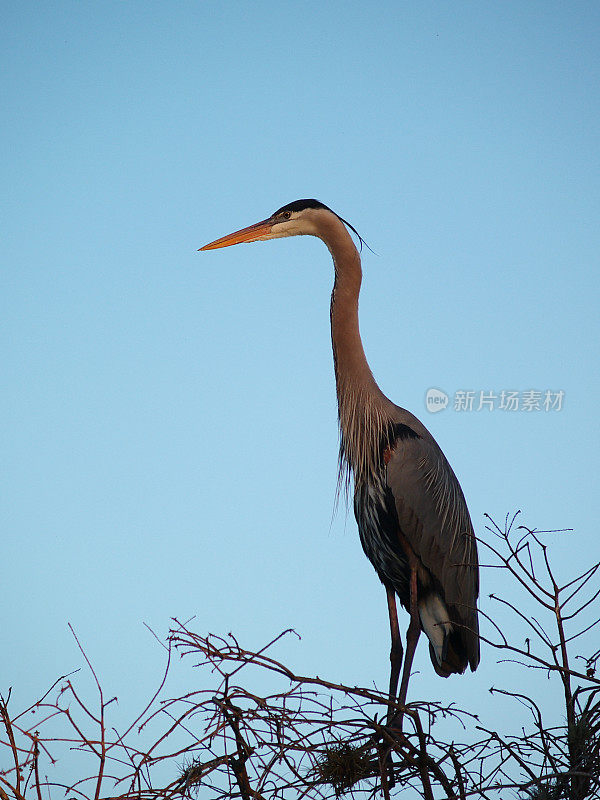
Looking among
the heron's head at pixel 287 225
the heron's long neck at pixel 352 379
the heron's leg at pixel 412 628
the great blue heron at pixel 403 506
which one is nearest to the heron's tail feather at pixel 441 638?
the great blue heron at pixel 403 506

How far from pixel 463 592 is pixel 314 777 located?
1557mm

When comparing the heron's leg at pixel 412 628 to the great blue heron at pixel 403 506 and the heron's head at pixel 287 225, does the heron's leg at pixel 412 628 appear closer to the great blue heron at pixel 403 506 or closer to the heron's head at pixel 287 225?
the great blue heron at pixel 403 506

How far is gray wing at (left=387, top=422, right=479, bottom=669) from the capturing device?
11.4ft

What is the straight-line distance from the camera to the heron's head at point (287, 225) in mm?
3986

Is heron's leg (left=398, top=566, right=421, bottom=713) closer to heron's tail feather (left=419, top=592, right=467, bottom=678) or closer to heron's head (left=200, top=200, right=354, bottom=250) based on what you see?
heron's tail feather (left=419, top=592, right=467, bottom=678)

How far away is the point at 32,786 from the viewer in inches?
69.2

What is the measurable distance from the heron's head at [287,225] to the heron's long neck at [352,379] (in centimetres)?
10

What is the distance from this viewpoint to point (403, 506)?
345 centimetres

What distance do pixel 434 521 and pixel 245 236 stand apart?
159cm

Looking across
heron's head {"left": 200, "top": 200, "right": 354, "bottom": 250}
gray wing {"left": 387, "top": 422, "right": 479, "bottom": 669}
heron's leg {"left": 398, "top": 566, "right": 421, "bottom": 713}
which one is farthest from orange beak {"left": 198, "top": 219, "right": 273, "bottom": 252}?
heron's leg {"left": 398, "top": 566, "right": 421, "bottom": 713}

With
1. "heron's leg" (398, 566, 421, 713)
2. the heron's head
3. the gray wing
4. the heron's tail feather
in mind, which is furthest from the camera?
the heron's head

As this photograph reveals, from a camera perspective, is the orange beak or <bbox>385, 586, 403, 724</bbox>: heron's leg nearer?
<bbox>385, 586, 403, 724</bbox>: heron's leg

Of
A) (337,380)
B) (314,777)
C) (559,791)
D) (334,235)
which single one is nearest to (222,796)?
(314,777)

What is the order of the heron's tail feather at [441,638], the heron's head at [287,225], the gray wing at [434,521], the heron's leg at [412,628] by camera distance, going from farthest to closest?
the heron's head at [287,225] < the heron's tail feather at [441,638] < the gray wing at [434,521] < the heron's leg at [412,628]
